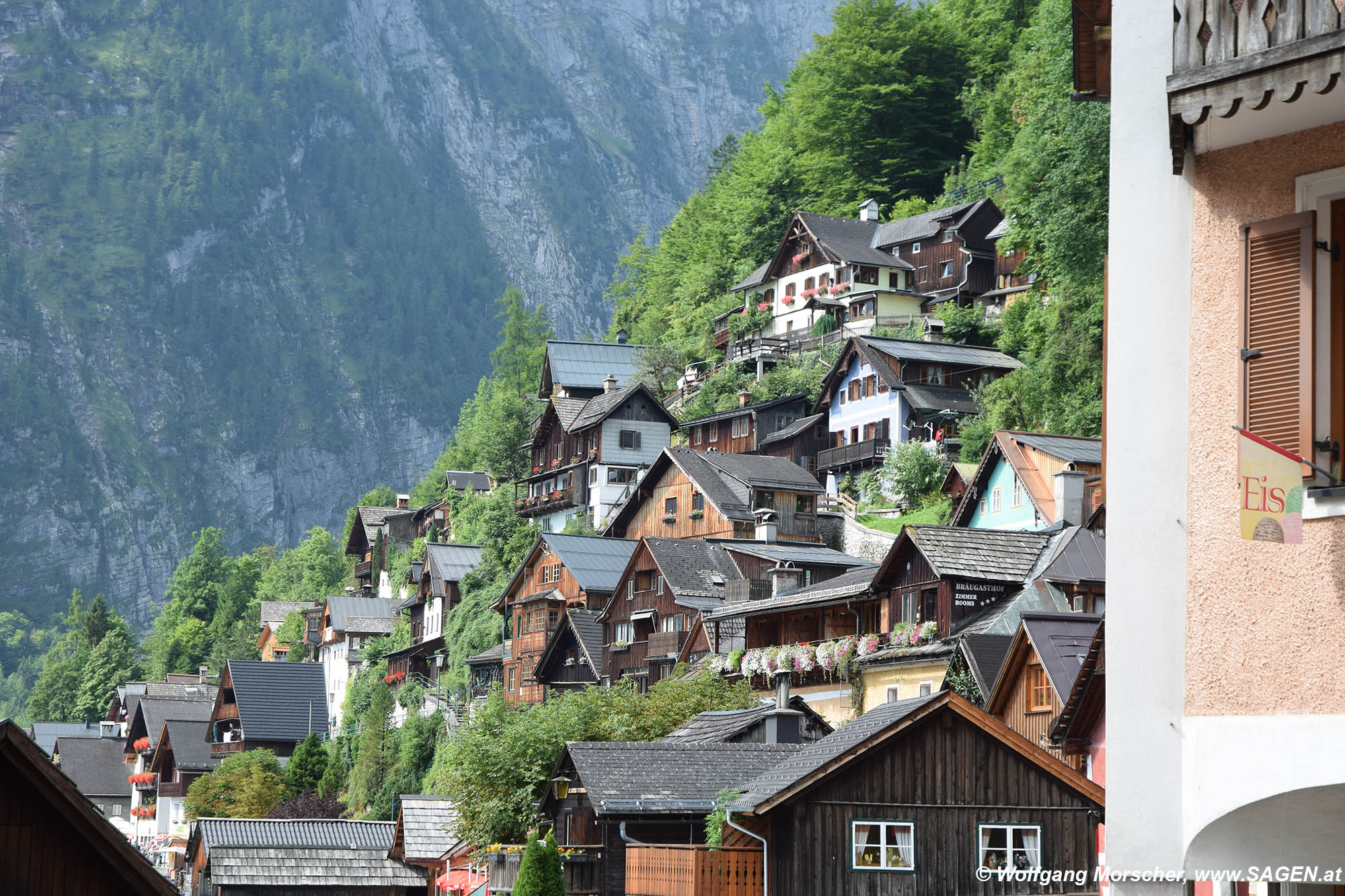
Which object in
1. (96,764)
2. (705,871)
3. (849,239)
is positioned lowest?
(96,764)

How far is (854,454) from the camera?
7256cm

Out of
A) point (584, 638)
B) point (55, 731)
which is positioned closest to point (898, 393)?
point (584, 638)

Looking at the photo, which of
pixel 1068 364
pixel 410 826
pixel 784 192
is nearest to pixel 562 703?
pixel 410 826

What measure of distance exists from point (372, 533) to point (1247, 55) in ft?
391

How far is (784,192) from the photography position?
106312 mm

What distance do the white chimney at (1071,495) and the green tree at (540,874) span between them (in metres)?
22.1

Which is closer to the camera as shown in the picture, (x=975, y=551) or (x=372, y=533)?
(x=975, y=551)

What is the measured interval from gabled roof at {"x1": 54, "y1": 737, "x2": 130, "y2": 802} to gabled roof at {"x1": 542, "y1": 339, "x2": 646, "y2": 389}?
3770cm

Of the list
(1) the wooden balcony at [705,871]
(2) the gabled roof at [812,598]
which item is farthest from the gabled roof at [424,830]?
(1) the wooden balcony at [705,871]

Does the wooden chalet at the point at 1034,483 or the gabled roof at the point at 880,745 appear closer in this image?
the gabled roof at the point at 880,745

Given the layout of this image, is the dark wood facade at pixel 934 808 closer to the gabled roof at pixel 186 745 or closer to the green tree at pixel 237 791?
the green tree at pixel 237 791

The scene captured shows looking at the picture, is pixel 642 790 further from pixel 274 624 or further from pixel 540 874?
pixel 274 624

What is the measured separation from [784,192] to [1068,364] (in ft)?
166

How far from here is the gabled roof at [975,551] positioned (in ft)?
132
